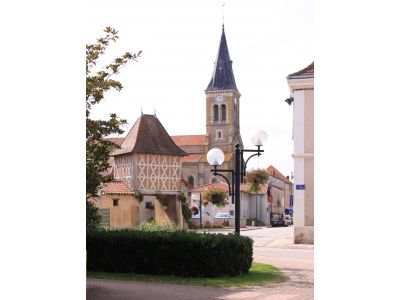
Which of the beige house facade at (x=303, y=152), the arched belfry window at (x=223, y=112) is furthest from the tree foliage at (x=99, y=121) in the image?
the arched belfry window at (x=223, y=112)

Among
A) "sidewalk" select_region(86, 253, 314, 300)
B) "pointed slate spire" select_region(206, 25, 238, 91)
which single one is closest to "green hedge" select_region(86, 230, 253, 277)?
"sidewalk" select_region(86, 253, 314, 300)

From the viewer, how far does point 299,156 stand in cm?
1509

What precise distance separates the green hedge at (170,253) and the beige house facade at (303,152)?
22.1 ft

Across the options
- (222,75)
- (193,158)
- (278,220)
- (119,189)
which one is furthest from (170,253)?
(222,75)

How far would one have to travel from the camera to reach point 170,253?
8211 millimetres

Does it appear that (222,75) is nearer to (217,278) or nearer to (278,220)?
(278,220)

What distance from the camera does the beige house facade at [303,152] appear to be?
14.9 meters

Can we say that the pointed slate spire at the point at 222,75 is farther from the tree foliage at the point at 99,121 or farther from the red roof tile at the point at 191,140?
the tree foliage at the point at 99,121

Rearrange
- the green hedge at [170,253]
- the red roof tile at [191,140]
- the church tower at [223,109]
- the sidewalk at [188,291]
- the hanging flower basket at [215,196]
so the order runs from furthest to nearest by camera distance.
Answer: the red roof tile at [191,140], the church tower at [223,109], the hanging flower basket at [215,196], the green hedge at [170,253], the sidewalk at [188,291]

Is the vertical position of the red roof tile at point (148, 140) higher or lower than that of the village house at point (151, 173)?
higher

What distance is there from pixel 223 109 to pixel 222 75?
11.5ft
